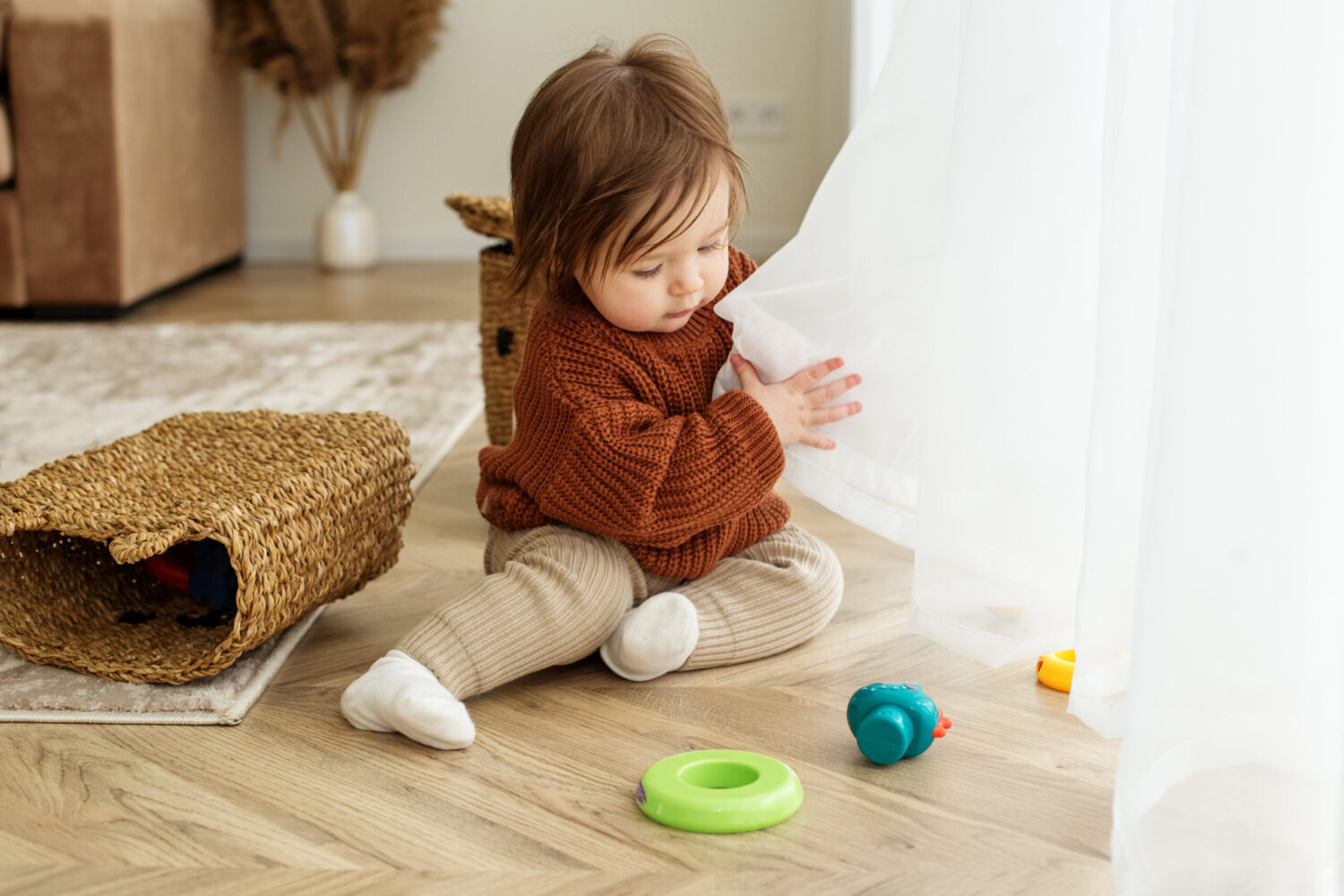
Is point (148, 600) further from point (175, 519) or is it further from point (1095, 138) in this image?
point (1095, 138)

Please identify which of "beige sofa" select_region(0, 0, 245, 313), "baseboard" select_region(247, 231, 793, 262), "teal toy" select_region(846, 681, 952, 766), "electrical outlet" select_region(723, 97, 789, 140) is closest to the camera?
"teal toy" select_region(846, 681, 952, 766)

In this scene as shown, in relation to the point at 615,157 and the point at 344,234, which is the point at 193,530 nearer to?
the point at 615,157

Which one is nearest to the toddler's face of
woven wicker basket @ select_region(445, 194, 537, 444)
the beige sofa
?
woven wicker basket @ select_region(445, 194, 537, 444)

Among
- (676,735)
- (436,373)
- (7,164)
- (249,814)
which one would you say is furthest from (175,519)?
(7,164)

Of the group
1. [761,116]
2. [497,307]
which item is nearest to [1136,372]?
[497,307]

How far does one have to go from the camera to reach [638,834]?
786 millimetres

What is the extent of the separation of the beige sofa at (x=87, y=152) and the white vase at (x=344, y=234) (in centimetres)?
50

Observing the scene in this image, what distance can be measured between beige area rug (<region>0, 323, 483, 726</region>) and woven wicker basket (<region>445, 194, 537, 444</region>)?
0.44 feet

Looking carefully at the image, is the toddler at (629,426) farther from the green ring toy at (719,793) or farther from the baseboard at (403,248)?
the baseboard at (403,248)

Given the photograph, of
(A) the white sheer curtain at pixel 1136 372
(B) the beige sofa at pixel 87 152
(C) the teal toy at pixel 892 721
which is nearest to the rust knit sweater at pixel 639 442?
(A) the white sheer curtain at pixel 1136 372

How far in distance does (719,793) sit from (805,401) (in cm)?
37

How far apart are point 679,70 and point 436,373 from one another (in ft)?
3.99

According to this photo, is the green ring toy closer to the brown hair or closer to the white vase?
the brown hair

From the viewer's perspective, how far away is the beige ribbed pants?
3.17ft
